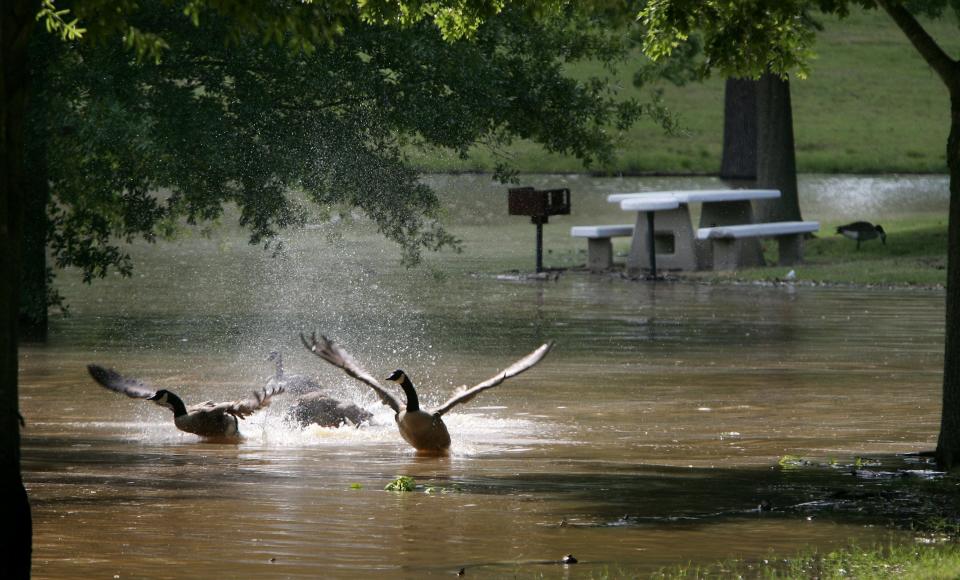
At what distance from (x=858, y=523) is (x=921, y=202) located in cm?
4250

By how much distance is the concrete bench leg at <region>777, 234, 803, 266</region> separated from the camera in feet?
105

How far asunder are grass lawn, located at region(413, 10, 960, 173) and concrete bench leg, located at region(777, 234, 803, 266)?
21.0 meters

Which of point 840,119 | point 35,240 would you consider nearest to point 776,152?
point 35,240

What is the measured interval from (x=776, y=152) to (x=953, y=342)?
25115 mm

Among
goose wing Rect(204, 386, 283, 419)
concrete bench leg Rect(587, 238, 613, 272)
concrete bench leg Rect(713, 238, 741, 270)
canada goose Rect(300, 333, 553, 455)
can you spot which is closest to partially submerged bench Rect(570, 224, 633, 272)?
concrete bench leg Rect(587, 238, 613, 272)

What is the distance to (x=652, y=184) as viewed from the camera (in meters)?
53.7

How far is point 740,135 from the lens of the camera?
44344 mm

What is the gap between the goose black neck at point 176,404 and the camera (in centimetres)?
1270

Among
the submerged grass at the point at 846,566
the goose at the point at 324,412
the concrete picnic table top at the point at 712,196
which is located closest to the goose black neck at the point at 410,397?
the goose at the point at 324,412

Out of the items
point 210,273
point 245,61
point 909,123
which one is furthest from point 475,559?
point 909,123

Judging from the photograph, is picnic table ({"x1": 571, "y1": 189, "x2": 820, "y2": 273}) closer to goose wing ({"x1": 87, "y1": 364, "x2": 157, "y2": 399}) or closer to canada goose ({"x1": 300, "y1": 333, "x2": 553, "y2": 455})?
goose wing ({"x1": 87, "y1": 364, "x2": 157, "y2": 399})

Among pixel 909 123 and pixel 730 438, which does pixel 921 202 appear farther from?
pixel 730 438

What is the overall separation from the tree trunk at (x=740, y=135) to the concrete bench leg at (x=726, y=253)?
12.7m

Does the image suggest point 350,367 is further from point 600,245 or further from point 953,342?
point 600,245
